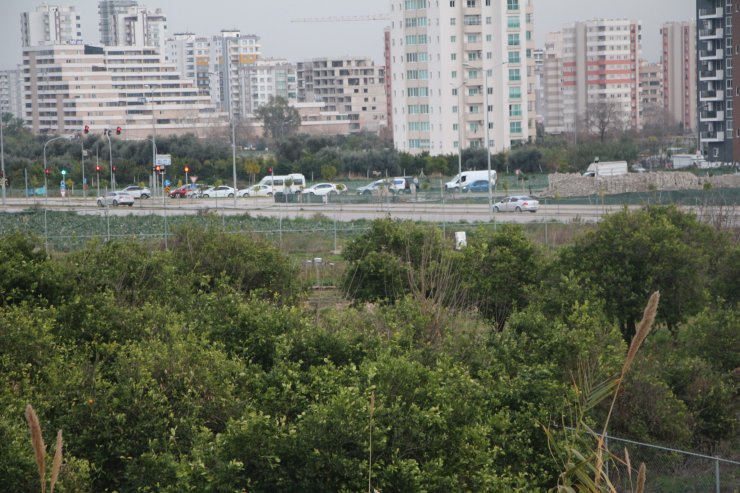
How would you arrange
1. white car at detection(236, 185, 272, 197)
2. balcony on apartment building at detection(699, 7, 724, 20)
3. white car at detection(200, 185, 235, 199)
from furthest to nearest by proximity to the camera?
1. balcony on apartment building at detection(699, 7, 724, 20)
2. white car at detection(236, 185, 272, 197)
3. white car at detection(200, 185, 235, 199)

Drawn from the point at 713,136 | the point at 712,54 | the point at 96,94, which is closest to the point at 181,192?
the point at 713,136

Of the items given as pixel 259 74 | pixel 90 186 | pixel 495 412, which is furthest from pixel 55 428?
pixel 259 74

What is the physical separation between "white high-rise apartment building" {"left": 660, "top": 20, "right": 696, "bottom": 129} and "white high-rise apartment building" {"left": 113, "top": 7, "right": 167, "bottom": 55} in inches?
3324

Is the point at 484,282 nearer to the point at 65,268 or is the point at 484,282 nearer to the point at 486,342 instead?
the point at 486,342

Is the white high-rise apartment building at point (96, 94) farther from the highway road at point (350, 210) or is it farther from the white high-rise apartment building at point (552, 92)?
the highway road at point (350, 210)

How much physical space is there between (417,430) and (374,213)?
4305cm

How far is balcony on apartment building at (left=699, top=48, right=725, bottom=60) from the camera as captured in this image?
85.8m

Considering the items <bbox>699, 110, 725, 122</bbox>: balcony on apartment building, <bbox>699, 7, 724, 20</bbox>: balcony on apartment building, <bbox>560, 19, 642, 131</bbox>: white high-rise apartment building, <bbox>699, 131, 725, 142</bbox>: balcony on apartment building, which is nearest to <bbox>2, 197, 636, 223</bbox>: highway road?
<bbox>699, 131, 725, 142</bbox>: balcony on apartment building

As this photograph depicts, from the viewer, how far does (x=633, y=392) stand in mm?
15922

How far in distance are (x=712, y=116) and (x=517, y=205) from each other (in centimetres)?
3816

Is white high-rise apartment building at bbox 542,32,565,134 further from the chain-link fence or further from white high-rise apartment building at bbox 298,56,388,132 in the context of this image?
the chain-link fence

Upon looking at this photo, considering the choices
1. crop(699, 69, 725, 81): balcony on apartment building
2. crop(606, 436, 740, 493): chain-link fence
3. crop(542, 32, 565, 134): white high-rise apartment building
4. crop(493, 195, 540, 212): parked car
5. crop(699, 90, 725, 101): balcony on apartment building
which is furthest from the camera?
crop(542, 32, 565, 134): white high-rise apartment building

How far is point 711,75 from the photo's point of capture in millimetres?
86875

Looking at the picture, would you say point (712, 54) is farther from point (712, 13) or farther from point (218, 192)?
point (218, 192)
